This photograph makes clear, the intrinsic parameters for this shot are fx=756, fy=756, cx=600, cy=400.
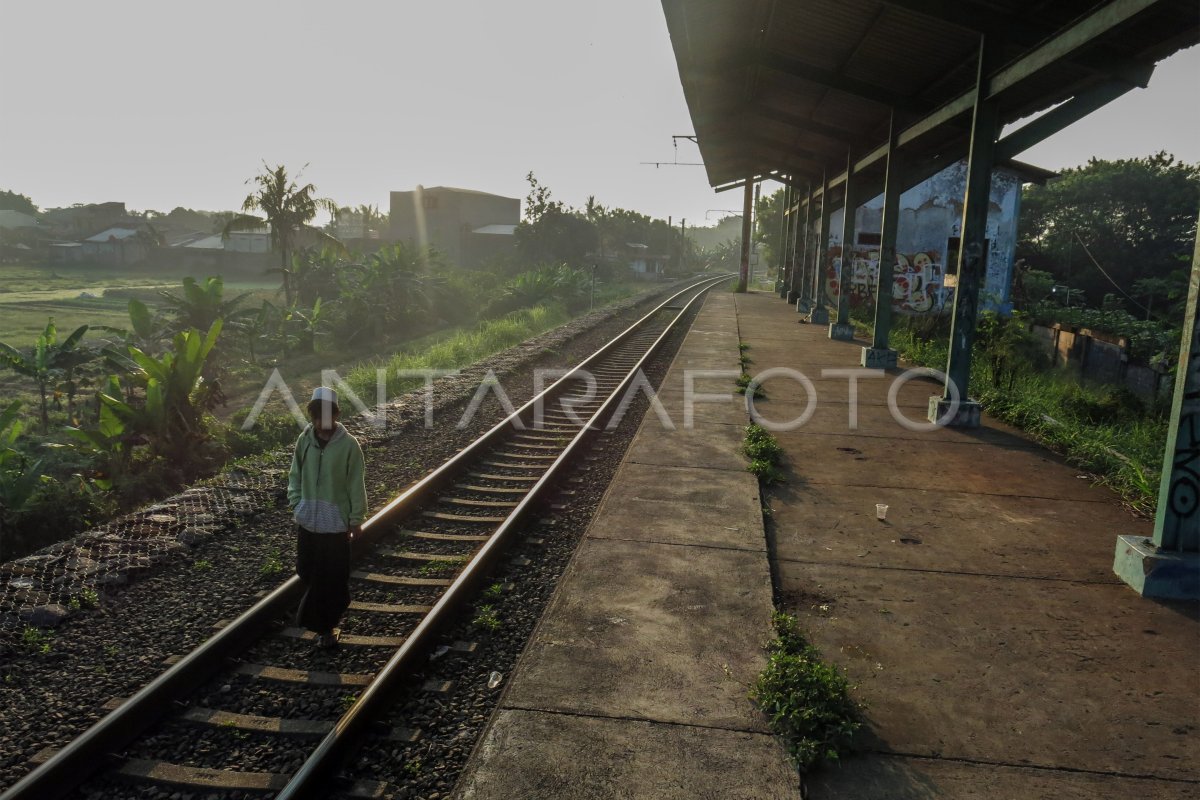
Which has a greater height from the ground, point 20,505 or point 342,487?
point 342,487

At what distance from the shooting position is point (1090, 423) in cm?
985

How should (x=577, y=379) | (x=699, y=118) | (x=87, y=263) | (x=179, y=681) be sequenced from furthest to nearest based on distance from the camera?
(x=87, y=263) < (x=699, y=118) < (x=577, y=379) < (x=179, y=681)

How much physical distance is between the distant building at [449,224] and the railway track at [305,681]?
55044mm

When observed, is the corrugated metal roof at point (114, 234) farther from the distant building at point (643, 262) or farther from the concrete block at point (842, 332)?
the concrete block at point (842, 332)

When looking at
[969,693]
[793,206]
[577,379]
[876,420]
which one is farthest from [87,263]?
[969,693]

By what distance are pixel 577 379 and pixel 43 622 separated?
9089 millimetres

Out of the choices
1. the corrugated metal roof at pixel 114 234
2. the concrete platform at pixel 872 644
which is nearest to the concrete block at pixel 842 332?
the concrete platform at pixel 872 644

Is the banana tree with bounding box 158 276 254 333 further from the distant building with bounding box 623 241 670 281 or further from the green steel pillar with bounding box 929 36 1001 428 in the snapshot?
the distant building with bounding box 623 241 670 281

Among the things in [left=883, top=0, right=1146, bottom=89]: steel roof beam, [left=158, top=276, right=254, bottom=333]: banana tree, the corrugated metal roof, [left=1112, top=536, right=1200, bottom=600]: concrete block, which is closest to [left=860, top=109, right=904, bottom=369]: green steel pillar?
[left=883, top=0, right=1146, bottom=89]: steel roof beam

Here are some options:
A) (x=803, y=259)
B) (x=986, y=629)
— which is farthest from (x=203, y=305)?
(x=803, y=259)

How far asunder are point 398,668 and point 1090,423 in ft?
31.5

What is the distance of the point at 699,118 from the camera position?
713 inches

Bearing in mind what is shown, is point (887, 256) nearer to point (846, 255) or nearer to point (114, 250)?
point (846, 255)

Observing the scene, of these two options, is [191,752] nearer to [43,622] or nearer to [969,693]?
[43,622]
